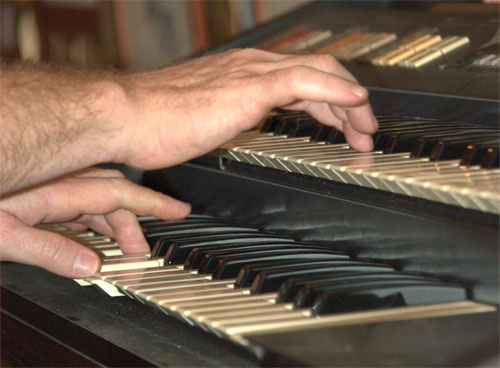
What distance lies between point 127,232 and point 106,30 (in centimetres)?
489

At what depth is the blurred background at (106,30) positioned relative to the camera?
566 cm

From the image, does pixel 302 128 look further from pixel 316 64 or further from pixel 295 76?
pixel 295 76

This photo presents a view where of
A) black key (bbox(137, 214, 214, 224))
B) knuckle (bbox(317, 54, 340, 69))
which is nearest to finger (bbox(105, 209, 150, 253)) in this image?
black key (bbox(137, 214, 214, 224))

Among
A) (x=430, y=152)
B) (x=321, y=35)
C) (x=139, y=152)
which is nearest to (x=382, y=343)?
(x=430, y=152)

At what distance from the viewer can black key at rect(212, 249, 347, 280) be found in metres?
1.17

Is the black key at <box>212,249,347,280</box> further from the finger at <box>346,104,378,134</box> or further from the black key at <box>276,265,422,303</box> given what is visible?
the finger at <box>346,104,378,134</box>

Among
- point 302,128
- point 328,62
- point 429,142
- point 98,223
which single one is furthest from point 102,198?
point 429,142

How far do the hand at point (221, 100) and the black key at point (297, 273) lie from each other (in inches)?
7.6

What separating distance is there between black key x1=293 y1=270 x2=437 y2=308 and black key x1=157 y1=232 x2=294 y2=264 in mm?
247

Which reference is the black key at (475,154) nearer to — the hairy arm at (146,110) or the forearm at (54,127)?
the hairy arm at (146,110)

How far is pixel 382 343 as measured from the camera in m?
0.87

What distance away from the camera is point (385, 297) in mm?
1023

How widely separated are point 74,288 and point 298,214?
16.1 inches

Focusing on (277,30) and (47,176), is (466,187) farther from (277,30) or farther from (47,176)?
(277,30)
